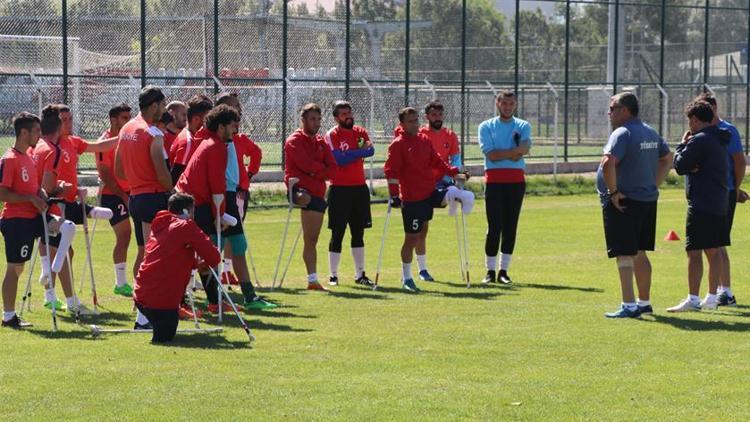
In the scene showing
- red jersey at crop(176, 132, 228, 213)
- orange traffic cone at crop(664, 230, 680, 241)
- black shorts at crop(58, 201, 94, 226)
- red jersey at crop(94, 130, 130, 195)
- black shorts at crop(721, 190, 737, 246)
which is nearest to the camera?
red jersey at crop(176, 132, 228, 213)

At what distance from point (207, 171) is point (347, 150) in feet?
10.5

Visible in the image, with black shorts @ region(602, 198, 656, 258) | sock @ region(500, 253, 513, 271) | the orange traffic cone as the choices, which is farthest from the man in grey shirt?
the orange traffic cone

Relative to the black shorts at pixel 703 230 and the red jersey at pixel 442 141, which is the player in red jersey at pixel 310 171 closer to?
the red jersey at pixel 442 141

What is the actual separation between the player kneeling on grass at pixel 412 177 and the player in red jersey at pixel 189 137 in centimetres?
254

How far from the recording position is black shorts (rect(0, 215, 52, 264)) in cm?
1224

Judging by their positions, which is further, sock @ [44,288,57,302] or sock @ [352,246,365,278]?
sock @ [352,246,365,278]

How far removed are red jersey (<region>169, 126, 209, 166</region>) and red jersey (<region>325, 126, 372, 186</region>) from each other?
228 cm

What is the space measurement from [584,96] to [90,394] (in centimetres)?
3554

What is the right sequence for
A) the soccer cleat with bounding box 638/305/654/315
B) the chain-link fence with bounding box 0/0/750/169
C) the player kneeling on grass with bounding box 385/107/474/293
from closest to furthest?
the soccer cleat with bounding box 638/305/654/315 < the player kneeling on grass with bounding box 385/107/474/293 < the chain-link fence with bounding box 0/0/750/169

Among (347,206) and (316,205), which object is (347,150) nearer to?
(347,206)

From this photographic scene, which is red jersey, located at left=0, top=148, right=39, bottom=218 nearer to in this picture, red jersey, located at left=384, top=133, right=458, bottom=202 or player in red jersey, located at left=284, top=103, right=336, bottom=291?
player in red jersey, located at left=284, top=103, right=336, bottom=291

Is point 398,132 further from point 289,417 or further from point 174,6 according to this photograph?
point 174,6

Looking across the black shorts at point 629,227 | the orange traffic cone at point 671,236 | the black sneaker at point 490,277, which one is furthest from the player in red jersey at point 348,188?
the orange traffic cone at point 671,236

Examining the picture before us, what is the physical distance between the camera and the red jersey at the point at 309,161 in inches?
604
